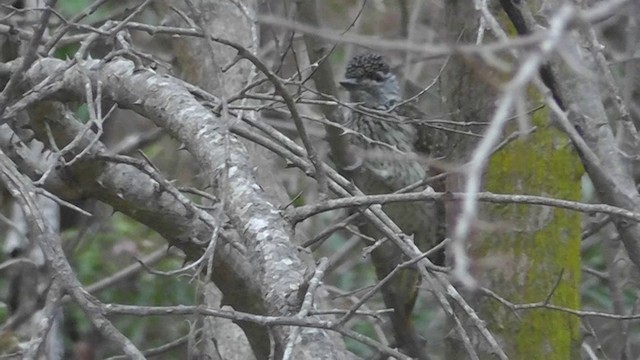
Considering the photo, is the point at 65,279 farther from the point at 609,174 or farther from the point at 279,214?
the point at 609,174

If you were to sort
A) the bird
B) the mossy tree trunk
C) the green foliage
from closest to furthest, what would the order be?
the mossy tree trunk → the bird → the green foliage

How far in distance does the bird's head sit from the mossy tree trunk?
73.2 inches

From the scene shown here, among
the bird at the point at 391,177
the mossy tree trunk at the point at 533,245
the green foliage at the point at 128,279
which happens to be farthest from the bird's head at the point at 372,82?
the mossy tree trunk at the point at 533,245

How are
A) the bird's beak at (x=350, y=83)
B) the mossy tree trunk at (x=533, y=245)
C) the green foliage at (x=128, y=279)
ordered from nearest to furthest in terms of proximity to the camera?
the mossy tree trunk at (x=533, y=245) → the bird's beak at (x=350, y=83) → the green foliage at (x=128, y=279)

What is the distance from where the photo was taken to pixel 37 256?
492 centimetres

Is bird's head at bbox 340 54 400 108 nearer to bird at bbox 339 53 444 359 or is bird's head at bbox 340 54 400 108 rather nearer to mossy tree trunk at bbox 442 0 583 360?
bird at bbox 339 53 444 359

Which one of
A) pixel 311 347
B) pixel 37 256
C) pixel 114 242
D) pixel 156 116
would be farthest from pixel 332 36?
pixel 114 242

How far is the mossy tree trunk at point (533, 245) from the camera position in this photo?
333 centimetres

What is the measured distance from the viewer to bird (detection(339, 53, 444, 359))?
12.6 feet

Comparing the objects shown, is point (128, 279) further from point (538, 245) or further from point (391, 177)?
point (538, 245)

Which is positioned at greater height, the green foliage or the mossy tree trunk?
the green foliage

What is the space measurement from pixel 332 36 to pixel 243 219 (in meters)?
0.76

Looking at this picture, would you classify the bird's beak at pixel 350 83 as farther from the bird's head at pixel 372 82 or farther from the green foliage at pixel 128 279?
the green foliage at pixel 128 279

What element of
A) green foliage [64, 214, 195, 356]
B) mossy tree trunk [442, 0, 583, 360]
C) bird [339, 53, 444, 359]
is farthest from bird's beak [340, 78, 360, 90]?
mossy tree trunk [442, 0, 583, 360]
